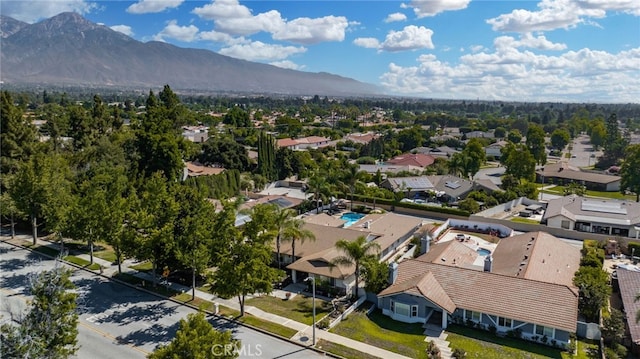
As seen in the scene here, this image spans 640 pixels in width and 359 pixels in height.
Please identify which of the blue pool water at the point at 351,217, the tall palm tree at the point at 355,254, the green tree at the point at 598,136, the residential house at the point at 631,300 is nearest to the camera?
the residential house at the point at 631,300

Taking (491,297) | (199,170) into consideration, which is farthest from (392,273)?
(199,170)

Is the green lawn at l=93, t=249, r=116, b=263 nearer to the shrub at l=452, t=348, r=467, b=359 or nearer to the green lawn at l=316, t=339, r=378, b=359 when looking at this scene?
the green lawn at l=316, t=339, r=378, b=359

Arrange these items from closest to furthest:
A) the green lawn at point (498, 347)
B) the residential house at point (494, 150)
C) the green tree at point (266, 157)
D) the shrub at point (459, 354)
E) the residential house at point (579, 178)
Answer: the shrub at point (459, 354) → the green lawn at point (498, 347) → the green tree at point (266, 157) → the residential house at point (579, 178) → the residential house at point (494, 150)

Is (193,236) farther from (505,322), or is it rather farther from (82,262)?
(505,322)

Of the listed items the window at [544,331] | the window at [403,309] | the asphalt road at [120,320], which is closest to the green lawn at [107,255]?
the asphalt road at [120,320]

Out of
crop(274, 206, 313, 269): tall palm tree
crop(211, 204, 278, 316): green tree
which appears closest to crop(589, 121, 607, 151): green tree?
crop(274, 206, 313, 269): tall palm tree

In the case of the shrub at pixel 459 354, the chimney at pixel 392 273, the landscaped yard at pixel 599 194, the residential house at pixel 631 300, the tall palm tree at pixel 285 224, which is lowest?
the shrub at pixel 459 354

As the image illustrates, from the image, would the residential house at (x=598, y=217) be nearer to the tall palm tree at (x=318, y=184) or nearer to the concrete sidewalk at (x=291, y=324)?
the tall palm tree at (x=318, y=184)
